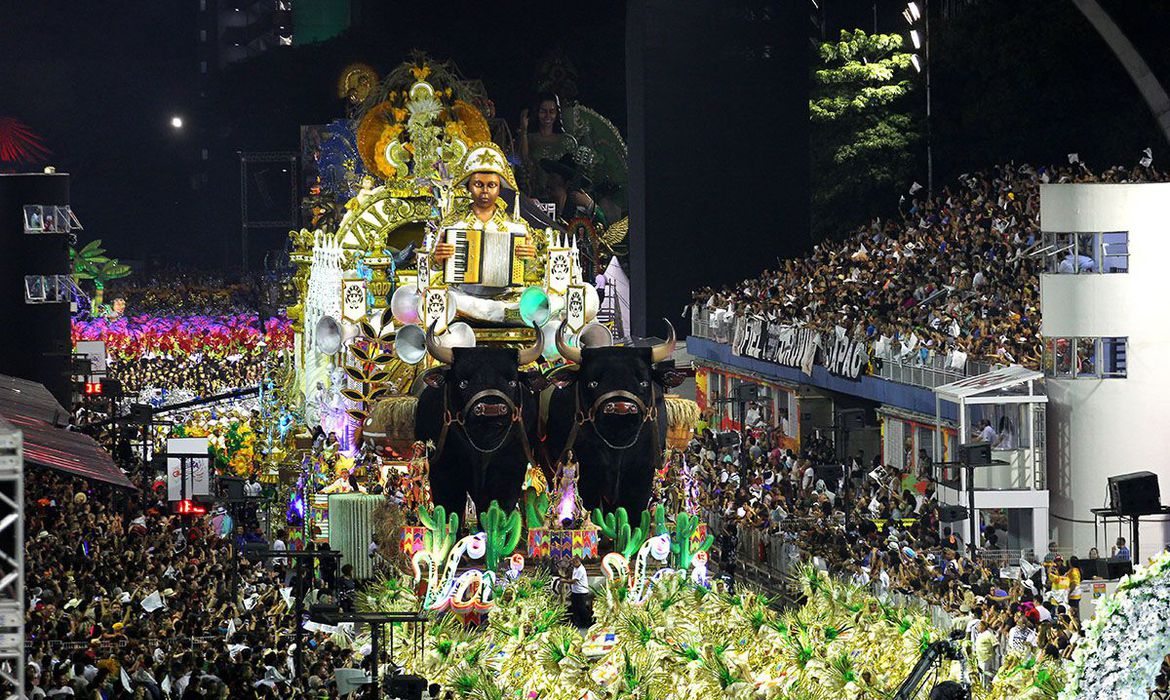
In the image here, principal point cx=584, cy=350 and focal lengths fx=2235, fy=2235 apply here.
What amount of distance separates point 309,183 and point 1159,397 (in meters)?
39.3

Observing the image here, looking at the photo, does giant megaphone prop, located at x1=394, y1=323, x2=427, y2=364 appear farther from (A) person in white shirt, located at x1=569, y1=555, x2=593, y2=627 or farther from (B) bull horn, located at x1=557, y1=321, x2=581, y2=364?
(A) person in white shirt, located at x1=569, y1=555, x2=593, y2=627

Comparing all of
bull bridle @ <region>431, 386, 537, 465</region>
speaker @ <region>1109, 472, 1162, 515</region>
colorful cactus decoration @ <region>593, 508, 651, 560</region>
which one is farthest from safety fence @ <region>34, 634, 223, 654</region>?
→ speaker @ <region>1109, 472, 1162, 515</region>

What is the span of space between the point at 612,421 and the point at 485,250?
372cm

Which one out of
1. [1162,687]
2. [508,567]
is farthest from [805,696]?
[508,567]

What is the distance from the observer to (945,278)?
126ft

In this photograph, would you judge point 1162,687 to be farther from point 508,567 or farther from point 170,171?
point 170,171

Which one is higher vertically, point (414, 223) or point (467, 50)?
point (467, 50)

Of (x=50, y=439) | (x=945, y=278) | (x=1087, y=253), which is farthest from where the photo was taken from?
(x=945, y=278)

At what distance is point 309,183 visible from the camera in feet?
213

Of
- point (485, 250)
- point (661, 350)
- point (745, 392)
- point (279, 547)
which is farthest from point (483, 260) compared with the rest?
point (745, 392)

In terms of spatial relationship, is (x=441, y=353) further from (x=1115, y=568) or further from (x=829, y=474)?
(x=829, y=474)

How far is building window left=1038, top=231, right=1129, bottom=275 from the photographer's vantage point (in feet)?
96.2

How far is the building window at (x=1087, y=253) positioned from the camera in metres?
29.3

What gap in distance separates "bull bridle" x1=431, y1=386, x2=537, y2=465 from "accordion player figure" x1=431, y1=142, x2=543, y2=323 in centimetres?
236
